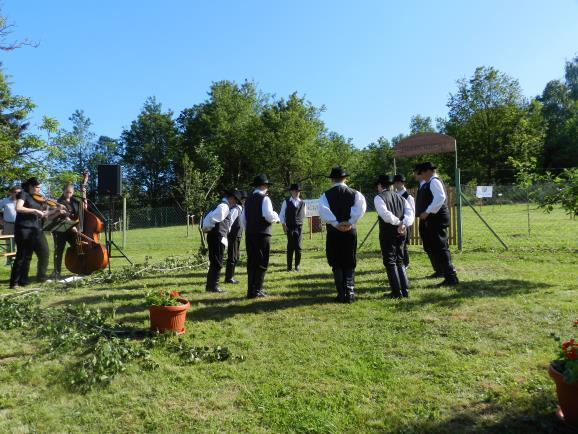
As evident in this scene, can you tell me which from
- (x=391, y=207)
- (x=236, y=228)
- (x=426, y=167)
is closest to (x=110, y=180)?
(x=236, y=228)

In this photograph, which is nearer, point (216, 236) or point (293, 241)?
point (216, 236)

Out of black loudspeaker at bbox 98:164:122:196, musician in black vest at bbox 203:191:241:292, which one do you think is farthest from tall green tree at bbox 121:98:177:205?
musician in black vest at bbox 203:191:241:292

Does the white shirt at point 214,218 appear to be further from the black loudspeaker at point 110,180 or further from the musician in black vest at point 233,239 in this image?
the black loudspeaker at point 110,180

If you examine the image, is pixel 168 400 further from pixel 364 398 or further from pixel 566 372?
pixel 566 372

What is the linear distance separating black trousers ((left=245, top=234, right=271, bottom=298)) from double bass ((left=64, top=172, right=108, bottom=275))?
3264 millimetres

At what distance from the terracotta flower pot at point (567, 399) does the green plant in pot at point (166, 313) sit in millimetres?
3601

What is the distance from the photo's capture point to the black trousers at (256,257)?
6531 millimetres

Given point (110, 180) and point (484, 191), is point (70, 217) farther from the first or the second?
point (484, 191)

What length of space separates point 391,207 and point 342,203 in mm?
709

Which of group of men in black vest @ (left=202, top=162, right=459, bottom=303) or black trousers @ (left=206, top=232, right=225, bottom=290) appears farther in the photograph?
black trousers @ (left=206, top=232, right=225, bottom=290)

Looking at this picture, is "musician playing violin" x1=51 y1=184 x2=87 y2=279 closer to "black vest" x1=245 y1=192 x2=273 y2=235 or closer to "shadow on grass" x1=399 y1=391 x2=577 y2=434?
"black vest" x1=245 y1=192 x2=273 y2=235

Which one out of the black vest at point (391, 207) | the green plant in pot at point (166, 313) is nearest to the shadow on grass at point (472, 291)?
the black vest at point (391, 207)

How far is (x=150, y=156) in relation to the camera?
54.0 metres

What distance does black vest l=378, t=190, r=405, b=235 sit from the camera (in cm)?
623
